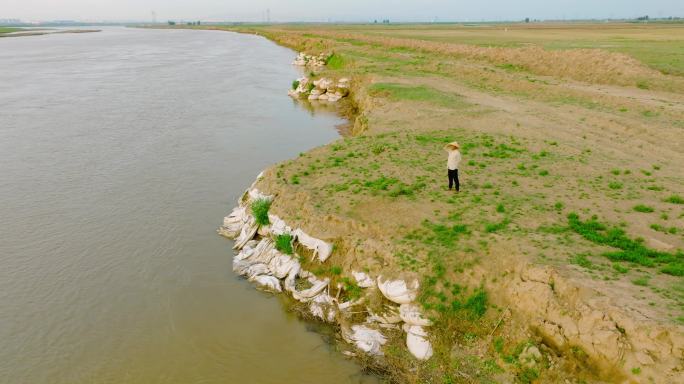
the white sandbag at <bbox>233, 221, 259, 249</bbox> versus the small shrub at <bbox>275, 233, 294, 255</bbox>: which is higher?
the small shrub at <bbox>275, 233, 294, 255</bbox>

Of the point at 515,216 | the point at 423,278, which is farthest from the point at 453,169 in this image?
the point at 423,278

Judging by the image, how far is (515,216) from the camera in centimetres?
1517

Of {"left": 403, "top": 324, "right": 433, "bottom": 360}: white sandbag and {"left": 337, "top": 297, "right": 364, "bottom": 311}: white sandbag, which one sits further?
{"left": 337, "top": 297, "right": 364, "bottom": 311}: white sandbag

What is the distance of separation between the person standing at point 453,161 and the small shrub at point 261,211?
7524mm

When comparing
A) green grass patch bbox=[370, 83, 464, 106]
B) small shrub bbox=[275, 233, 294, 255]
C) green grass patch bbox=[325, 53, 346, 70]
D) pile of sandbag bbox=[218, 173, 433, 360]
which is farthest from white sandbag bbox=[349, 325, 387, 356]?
green grass patch bbox=[325, 53, 346, 70]

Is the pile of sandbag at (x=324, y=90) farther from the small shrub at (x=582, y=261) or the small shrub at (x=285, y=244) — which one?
the small shrub at (x=582, y=261)

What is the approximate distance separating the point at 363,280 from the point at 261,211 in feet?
20.1

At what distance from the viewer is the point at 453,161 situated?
1650 centimetres

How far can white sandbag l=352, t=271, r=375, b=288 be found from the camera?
531 inches

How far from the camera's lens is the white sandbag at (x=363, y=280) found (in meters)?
13.5

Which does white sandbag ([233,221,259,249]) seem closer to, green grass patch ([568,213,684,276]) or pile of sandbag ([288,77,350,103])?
green grass patch ([568,213,684,276])

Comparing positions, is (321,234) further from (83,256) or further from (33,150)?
(33,150)

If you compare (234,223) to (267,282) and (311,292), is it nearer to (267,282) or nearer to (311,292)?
(267,282)

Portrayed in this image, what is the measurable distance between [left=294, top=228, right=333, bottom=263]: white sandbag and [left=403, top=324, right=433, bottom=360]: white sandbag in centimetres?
409
